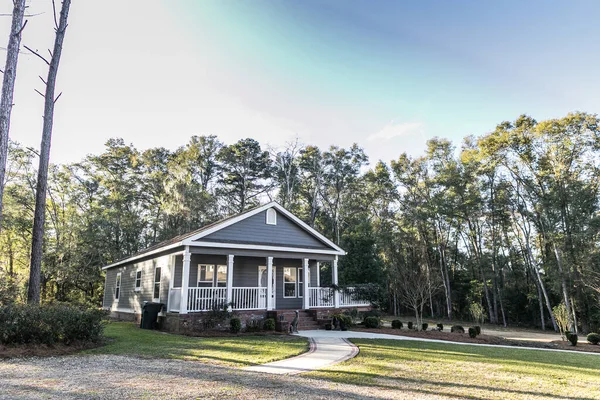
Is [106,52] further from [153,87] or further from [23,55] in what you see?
[23,55]

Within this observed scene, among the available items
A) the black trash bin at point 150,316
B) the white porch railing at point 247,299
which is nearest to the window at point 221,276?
the white porch railing at point 247,299

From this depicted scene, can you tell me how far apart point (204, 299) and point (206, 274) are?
93.1 inches

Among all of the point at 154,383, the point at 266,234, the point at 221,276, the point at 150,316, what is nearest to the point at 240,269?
the point at 221,276

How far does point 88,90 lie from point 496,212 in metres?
28.4

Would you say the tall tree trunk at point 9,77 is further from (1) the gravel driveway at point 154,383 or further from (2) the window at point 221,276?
(2) the window at point 221,276

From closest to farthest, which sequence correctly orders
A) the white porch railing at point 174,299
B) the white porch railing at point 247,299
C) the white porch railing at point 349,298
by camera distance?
the white porch railing at point 174,299, the white porch railing at point 247,299, the white porch railing at point 349,298

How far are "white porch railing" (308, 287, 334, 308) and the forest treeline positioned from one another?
760 centimetres

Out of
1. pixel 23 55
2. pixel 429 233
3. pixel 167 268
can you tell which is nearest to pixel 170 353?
pixel 167 268

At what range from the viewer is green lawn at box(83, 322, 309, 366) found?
761cm

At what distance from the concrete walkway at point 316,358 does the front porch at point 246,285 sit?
432 centimetres

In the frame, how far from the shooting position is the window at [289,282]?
16.9 metres

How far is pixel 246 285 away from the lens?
15.8 m

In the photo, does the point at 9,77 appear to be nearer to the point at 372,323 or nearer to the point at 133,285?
the point at 133,285

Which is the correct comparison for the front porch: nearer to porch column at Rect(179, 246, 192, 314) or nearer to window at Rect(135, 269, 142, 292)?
porch column at Rect(179, 246, 192, 314)
